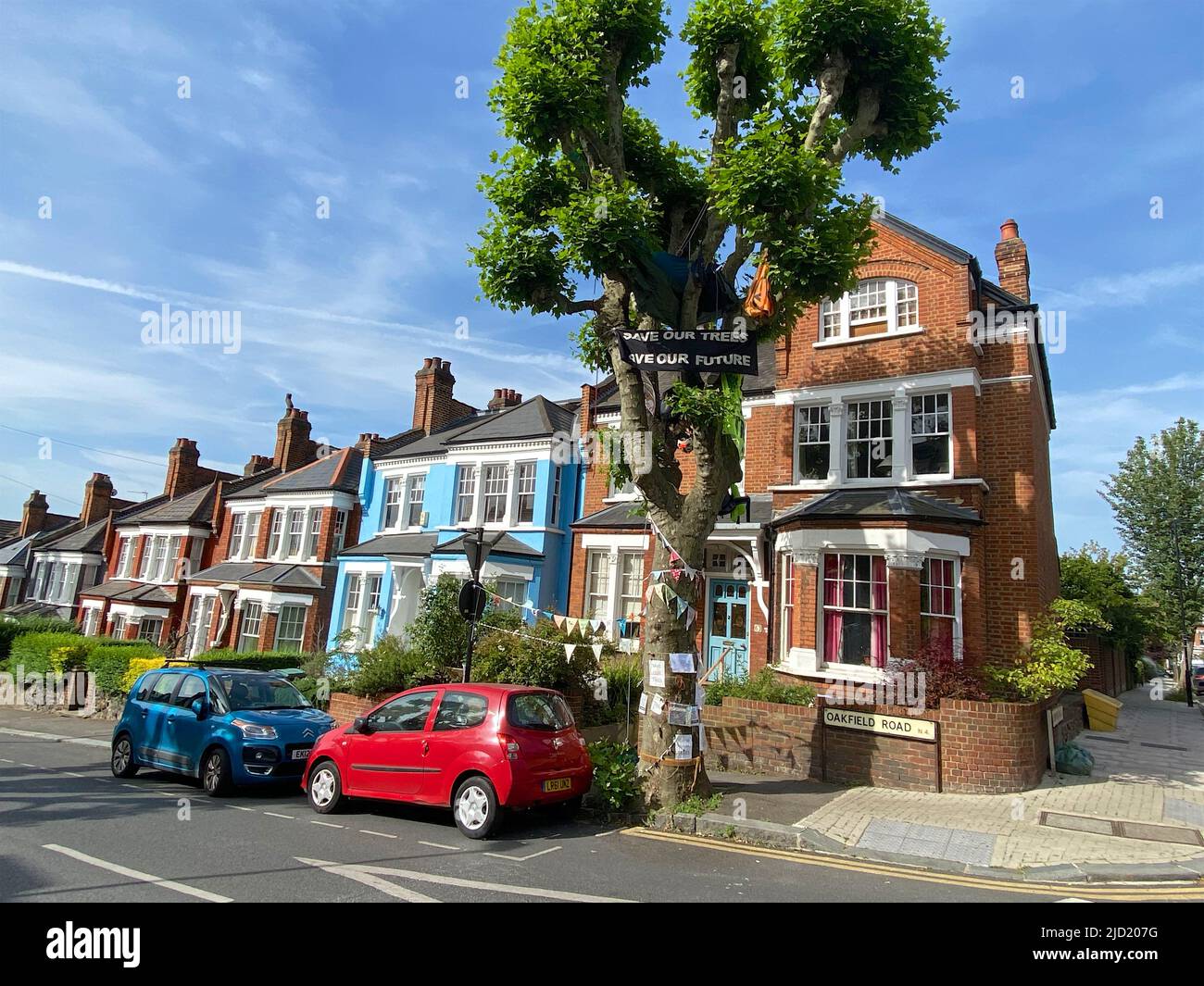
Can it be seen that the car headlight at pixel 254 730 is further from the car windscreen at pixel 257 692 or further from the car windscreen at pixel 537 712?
the car windscreen at pixel 537 712

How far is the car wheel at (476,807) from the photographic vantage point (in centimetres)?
759

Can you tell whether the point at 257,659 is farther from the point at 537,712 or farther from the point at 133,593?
the point at 537,712

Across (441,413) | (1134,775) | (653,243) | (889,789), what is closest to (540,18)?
(653,243)

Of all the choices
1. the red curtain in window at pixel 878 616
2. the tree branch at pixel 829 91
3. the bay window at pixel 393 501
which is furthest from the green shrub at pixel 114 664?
the tree branch at pixel 829 91

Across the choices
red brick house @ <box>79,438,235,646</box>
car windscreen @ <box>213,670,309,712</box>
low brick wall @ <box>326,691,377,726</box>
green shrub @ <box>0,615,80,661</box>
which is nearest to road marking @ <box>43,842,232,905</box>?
car windscreen @ <box>213,670,309,712</box>

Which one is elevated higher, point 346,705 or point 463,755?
point 463,755

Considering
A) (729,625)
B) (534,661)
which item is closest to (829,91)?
(534,661)

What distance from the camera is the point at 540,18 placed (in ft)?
34.0

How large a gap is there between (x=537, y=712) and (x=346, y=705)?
23.8 ft

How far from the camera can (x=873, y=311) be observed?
616 inches

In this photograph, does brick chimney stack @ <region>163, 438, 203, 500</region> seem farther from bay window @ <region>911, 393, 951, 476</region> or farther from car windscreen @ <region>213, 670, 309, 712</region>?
bay window @ <region>911, 393, 951, 476</region>

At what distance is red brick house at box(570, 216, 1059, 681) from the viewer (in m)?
13.1

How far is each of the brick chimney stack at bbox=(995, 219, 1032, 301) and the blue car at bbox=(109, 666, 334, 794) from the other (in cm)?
1612

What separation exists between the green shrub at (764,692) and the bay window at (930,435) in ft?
17.2
